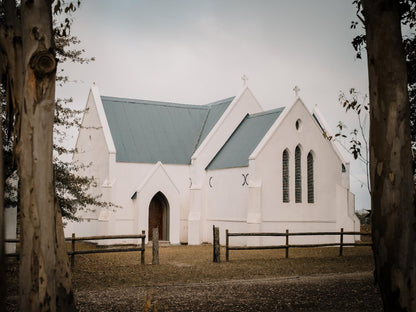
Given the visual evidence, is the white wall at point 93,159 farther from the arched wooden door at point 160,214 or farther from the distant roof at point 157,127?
the arched wooden door at point 160,214

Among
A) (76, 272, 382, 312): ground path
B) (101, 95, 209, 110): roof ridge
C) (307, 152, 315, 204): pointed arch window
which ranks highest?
(101, 95, 209, 110): roof ridge

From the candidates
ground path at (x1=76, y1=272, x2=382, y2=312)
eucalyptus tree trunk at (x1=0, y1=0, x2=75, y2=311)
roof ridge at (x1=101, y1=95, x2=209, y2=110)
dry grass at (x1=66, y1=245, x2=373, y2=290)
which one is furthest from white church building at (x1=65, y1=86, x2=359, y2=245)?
eucalyptus tree trunk at (x1=0, y1=0, x2=75, y2=311)

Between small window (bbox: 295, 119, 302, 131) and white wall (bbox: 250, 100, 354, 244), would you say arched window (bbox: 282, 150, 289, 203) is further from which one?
small window (bbox: 295, 119, 302, 131)

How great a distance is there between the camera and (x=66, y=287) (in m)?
9.18

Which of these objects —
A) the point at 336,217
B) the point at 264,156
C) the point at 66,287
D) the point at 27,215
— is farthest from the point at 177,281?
the point at 336,217

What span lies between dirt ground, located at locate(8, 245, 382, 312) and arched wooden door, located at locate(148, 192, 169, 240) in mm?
11921

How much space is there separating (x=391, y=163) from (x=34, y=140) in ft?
17.7

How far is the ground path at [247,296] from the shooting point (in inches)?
461

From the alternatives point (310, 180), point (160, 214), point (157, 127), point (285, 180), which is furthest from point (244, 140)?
point (160, 214)

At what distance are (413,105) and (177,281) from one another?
9.57 metres

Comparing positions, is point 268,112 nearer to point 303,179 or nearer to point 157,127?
point 303,179

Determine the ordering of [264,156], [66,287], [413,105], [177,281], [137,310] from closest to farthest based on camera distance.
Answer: [66,287]
[137,310]
[177,281]
[413,105]
[264,156]

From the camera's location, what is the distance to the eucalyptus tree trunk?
307 inches

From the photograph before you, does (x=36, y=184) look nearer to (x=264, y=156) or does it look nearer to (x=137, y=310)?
(x=137, y=310)
